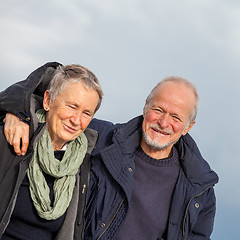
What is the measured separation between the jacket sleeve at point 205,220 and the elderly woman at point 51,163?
170cm

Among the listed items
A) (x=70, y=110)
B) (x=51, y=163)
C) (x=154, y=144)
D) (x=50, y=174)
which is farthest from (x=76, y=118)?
(x=154, y=144)

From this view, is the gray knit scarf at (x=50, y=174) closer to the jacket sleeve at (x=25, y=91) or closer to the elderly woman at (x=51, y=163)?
the elderly woman at (x=51, y=163)

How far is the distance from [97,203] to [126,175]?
44 centimetres

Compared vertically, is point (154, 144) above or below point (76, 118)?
above

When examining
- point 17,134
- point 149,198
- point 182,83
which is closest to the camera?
point 17,134

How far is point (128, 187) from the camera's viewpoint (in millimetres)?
4090

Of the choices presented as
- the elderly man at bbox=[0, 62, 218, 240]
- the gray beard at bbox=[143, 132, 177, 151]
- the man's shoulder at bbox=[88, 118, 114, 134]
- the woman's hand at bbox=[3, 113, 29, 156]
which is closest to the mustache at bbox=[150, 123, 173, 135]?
the elderly man at bbox=[0, 62, 218, 240]

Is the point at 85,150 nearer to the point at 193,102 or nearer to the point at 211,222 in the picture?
the point at 193,102

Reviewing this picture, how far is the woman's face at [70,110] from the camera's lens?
3514 millimetres

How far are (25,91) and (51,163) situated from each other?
751 millimetres

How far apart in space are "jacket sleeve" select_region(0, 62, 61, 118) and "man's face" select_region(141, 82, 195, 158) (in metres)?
1.28

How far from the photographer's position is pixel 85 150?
391cm

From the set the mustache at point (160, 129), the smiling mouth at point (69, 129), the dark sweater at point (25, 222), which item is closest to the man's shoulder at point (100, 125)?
the mustache at point (160, 129)

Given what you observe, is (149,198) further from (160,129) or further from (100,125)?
(100,125)
